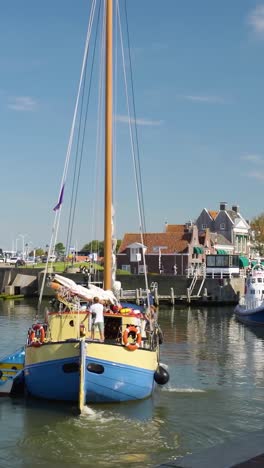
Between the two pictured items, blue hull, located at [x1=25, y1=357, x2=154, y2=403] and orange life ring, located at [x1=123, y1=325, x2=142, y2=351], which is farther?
orange life ring, located at [x1=123, y1=325, x2=142, y2=351]

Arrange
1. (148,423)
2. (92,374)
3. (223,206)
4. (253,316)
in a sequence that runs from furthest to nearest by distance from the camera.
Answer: (223,206)
(253,316)
(92,374)
(148,423)

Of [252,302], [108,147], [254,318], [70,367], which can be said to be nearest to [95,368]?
[70,367]

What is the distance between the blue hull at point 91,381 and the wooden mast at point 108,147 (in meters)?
5.75

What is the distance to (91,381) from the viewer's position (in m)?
21.0

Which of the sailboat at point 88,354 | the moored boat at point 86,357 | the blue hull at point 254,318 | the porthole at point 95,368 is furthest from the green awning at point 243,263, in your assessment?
the porthole at point 95,368

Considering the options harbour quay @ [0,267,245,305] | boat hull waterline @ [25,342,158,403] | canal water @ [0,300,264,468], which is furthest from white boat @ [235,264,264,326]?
boat hull waterline @ [25,342,158,403]

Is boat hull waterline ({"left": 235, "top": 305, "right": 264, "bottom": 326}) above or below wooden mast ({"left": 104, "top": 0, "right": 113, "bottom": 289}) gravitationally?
below

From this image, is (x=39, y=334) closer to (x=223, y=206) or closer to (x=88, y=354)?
(x=88, y=354)

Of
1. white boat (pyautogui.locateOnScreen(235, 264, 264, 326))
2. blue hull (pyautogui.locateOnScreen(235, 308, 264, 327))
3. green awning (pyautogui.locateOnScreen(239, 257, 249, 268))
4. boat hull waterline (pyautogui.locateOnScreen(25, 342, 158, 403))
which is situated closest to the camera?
boat hull waterline (pyautogui.locateOnScreen(25, 342, 158, 403))

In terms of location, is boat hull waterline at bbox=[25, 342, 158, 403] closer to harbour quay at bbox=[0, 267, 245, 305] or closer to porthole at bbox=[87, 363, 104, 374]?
porthole at bbox=[87, 363, 104, 374]

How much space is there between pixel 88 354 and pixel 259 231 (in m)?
118

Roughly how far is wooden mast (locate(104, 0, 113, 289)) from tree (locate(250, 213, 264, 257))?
359 ft

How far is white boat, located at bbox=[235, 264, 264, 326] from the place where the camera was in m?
58.2

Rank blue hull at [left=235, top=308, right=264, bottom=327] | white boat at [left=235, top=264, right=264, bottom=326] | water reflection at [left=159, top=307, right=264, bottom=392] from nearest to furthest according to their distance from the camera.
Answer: water reflection at [left=159, top=307, right=264, bottom=392] < blue hull at [left=235, top=308, right=264, bottom=327] < white boat at [left=235, top=264, right=264, bottom=326]
